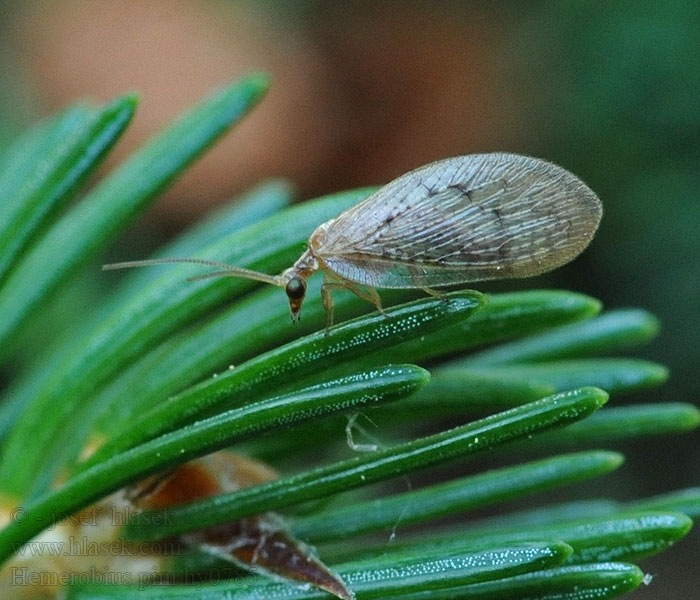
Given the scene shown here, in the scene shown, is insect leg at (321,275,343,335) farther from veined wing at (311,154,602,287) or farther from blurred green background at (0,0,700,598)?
blurred green background at (0,0,700,598)

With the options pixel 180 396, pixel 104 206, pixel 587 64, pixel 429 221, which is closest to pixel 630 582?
pixel 180 396

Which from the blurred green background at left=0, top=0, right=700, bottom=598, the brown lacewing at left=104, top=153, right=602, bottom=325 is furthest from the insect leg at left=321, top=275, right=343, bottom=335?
the blurred green background at left=0, top=0, right=700, bottom=598

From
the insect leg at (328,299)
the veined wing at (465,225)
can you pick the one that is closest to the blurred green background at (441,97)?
the veined wing at (465,225)

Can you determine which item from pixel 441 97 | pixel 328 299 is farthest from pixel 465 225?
pixel 441 97

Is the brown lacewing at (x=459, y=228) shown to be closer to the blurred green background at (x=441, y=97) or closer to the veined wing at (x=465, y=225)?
the veined wing at (x=465, y=225)

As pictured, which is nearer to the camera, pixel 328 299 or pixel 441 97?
pixel 328 299

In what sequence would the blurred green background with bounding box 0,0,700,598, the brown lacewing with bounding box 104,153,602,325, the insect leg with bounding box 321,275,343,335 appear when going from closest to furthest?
the insect leg with bounding box 321,275,343,335, the brown lacewing with bounding box 104,153,602,325, the blurred green background with bounding box 0,0,700,598

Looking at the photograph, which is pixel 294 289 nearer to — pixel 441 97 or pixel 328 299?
pixel 328 299
